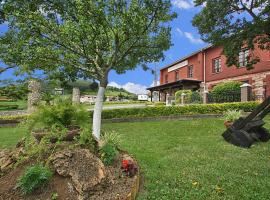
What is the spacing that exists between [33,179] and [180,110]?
1394 centimetres

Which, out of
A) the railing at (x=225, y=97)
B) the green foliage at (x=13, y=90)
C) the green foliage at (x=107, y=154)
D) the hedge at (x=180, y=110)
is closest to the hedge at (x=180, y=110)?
the hedge at (x=180, y=110)

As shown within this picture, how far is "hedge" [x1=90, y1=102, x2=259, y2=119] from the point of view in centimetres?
1691

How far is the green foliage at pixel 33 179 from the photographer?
13.0 ft

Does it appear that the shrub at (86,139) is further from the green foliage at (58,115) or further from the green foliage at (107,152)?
the green foliage at (58,115)

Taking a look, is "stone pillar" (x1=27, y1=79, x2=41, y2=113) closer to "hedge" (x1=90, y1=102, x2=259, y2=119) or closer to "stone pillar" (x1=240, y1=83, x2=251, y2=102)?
"hedge" (x1=90, y1=102, x2=259, y2=119)

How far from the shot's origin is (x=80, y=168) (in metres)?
4.29

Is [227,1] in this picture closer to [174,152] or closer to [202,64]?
[174,152]

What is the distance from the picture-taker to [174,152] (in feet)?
25.8

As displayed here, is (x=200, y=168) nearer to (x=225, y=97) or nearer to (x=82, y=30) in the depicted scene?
(x=82, y=30)

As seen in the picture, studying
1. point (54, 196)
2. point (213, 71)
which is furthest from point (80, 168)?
point (213, 71)

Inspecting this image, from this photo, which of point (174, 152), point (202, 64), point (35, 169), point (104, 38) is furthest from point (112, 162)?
point (202, 64)

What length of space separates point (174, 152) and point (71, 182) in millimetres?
4318

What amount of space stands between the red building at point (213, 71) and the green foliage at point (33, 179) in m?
19.7

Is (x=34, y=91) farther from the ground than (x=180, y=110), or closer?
farther from the ground
